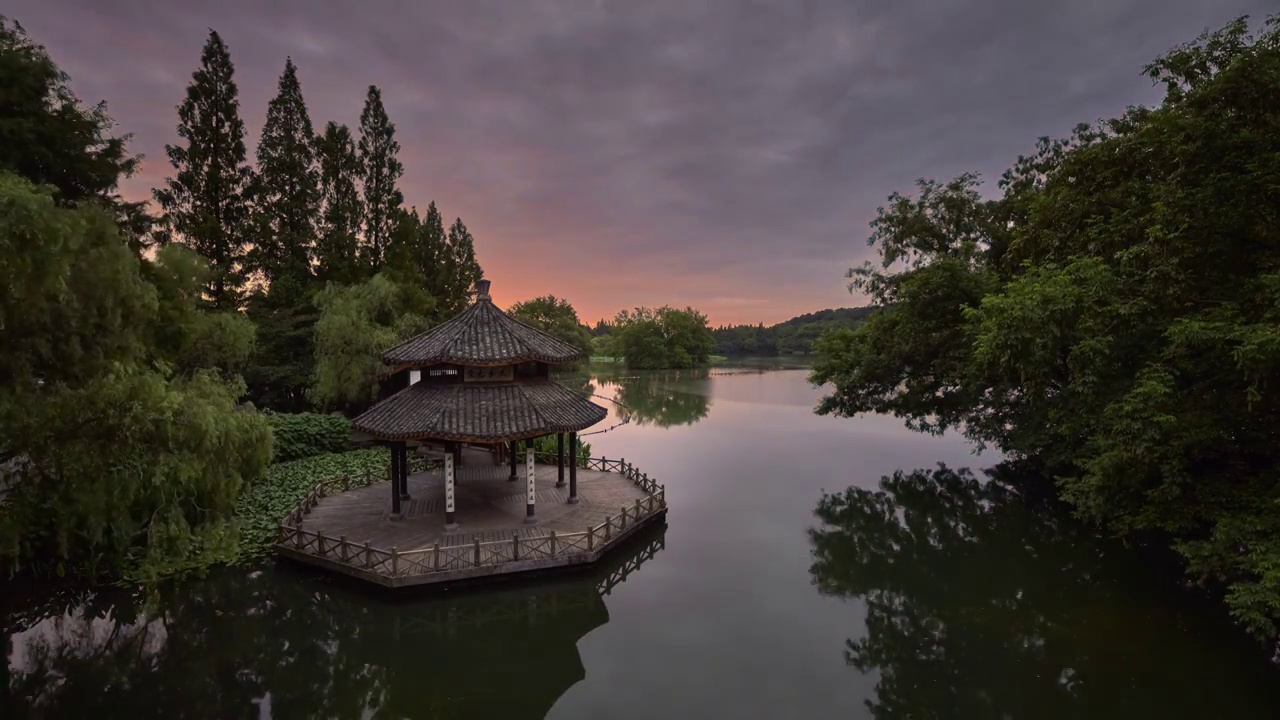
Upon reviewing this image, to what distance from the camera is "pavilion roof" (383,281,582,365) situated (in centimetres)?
1381

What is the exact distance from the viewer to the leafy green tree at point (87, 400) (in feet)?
17.8

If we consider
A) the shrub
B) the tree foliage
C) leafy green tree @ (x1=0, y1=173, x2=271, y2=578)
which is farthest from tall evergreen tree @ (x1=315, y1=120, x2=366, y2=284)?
the tree foliage

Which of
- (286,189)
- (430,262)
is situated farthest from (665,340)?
(286,189)

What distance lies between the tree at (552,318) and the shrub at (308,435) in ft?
150

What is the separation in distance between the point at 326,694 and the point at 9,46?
10958mm

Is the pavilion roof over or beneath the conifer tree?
beneath

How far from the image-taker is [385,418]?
13727mm

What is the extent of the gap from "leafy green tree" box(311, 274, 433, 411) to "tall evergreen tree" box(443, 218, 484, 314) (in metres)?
12.5

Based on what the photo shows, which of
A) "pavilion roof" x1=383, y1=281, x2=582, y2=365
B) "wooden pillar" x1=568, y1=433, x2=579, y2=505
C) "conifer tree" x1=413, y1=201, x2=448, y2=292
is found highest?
"conifer tree" x1=413, y1=201, x2=448, y2=292

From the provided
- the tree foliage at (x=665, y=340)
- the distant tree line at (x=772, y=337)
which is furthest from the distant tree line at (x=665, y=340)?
the distant tree line at (x=772, y=337)

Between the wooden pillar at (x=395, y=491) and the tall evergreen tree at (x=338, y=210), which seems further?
the tall evergreen tree at (x=338, y=210)

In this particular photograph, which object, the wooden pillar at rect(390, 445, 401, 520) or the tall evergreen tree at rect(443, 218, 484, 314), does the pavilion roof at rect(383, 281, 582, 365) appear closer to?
the wooden pillar at rect(390, 445, 401, 520)

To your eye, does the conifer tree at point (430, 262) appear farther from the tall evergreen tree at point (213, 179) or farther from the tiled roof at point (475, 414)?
the tiled roof at point (475, 414)

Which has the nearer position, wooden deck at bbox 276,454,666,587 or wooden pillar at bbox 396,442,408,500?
wooden deck at bbox 276,454,666,587
